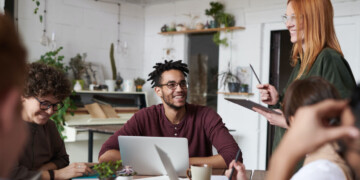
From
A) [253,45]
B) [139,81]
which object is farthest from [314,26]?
[139,81]

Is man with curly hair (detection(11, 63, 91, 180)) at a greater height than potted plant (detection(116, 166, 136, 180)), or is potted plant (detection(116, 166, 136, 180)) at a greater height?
man with curly hair (detection(11, 63, 91, 180))

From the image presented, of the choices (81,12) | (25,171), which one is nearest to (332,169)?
(25,171)

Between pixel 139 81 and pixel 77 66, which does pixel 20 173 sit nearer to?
pixel 77 66

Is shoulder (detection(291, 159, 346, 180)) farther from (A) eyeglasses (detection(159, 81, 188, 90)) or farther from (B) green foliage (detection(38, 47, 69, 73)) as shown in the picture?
(B) green foliage (detection(38, 47, 69, 73))

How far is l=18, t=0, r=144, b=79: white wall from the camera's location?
4910 millimetres

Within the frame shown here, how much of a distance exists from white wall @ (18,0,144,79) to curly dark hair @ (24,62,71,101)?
287cm

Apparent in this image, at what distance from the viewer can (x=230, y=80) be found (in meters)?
5.18

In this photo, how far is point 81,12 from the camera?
540 centimetres

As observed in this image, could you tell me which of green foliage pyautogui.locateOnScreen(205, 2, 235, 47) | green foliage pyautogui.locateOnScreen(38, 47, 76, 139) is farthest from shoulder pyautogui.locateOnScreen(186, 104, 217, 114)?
green foliage pyautogui.locateOnScreen(205, 2, 235, 47)

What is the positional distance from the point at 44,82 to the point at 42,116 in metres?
0.16

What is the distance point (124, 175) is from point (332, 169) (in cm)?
101

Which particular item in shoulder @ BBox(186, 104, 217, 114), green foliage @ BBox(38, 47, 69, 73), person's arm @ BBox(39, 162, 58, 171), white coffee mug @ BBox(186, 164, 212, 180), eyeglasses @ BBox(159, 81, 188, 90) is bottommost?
person's arm @ BBox(39, 162, 58, 171)

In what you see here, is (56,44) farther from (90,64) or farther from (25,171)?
(25,171)

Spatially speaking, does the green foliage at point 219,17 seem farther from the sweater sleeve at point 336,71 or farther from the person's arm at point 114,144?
the sweater sleeve at point 336,71
